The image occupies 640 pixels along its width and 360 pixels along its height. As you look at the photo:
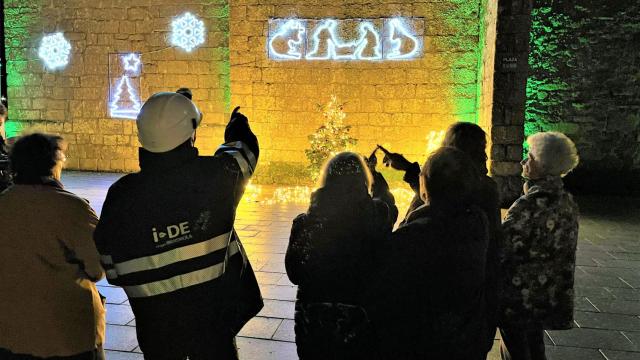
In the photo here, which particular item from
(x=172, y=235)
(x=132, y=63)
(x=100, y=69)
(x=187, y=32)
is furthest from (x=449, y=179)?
(x=100, y=69)

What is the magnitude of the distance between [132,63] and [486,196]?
9232mm

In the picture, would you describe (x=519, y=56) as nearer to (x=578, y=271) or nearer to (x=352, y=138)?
(x=352, y=138)

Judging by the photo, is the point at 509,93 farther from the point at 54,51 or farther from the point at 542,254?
the point at 54,51

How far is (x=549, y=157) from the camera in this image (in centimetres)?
223

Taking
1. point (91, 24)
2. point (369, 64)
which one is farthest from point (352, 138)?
point (91, 24)

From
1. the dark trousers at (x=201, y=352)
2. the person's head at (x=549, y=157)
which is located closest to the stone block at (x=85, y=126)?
the dark trousers at (x=201, y=352)

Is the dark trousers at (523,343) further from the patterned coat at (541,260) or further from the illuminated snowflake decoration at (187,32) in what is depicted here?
the illuminated snowflake decoration at (187,32)

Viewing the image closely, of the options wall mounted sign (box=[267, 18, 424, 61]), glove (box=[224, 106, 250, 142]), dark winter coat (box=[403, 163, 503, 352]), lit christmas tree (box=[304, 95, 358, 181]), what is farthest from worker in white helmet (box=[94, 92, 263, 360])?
wall mounted sign (box=[267, 18, 424, 61])

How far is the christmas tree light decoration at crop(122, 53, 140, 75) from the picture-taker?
9.91 metres

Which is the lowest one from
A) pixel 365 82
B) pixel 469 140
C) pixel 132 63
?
pixel 469 140

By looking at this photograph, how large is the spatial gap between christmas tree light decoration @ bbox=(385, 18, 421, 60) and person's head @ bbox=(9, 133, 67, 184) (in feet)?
24.5

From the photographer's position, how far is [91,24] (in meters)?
10.1

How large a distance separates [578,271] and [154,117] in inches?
164

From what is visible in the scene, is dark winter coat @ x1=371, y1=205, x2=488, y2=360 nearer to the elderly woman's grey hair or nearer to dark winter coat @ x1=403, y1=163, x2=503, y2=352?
dark winter coat @ x1=403, y1=163, x2=503, y2=352
